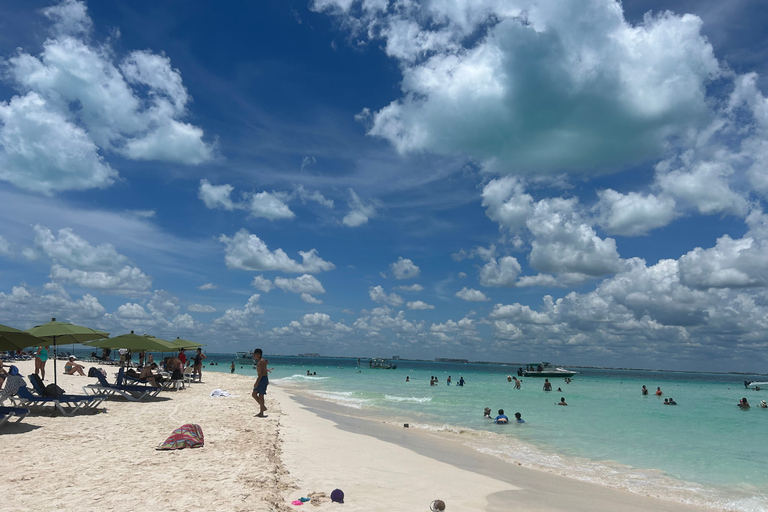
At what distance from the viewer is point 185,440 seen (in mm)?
8031

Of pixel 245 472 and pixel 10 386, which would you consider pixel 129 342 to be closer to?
pixel 10 386

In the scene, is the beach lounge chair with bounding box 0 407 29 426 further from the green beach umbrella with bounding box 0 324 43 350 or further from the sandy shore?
the green beach umbrella with bounding box 0 324 43 350

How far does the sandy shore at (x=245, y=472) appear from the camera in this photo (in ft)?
18.0

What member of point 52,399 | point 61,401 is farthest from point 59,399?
point 52,399

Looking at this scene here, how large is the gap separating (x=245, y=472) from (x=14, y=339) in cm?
659

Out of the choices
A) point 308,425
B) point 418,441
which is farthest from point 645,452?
point 308,425

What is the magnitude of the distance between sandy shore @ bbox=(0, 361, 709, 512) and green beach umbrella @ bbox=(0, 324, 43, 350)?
1.66m

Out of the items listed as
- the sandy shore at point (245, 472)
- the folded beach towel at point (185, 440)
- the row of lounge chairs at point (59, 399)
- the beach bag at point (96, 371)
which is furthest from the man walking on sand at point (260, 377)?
the beach bag at point (96, 371)

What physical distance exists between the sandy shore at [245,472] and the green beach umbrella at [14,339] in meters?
1.66

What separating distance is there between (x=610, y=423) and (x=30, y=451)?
21.5 metres

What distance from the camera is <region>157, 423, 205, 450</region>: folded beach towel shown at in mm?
7906

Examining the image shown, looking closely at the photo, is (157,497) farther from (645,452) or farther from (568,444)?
(645,452)

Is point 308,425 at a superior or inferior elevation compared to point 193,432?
inferior

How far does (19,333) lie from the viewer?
31.3ft
